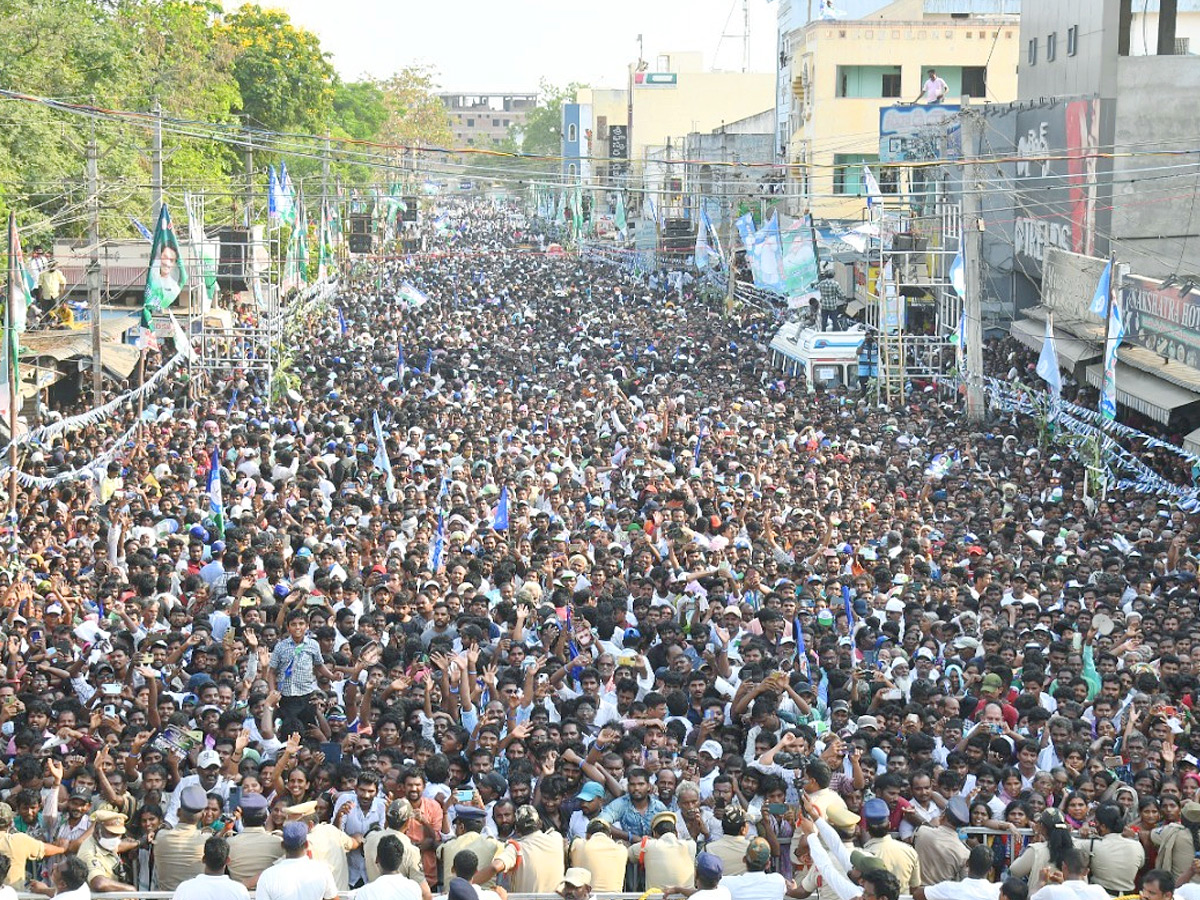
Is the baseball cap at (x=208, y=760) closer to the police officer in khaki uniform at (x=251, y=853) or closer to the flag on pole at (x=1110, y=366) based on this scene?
the police officer in khaki uniform at (x=251, y=853)

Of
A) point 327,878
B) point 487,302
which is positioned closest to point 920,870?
point 327,878

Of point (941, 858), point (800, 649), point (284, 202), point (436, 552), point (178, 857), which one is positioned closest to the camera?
point (941, 858)

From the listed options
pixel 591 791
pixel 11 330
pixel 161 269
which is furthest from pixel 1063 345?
pixel 591 791

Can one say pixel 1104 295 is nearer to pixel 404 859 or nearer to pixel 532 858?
pixel 532 858

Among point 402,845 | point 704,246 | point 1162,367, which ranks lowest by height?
point 402,845

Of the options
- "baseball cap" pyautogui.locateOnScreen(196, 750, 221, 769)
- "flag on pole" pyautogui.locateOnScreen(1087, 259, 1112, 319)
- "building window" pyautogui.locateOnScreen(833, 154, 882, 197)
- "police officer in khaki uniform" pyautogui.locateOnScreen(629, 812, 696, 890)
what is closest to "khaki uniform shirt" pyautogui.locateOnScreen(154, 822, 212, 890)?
"baseball cap" pyautogui.locateOnScreen(196, 750, 221, 769)

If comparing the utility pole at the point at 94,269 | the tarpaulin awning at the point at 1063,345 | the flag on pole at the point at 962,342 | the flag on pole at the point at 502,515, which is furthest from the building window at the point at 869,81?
the flag on pole at the point at 502,515

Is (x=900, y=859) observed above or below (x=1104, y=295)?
below
